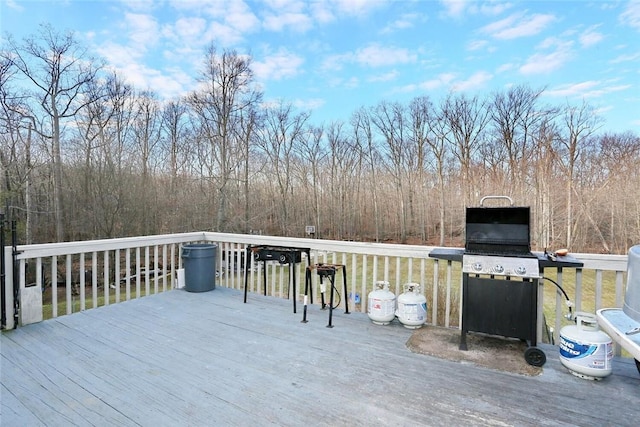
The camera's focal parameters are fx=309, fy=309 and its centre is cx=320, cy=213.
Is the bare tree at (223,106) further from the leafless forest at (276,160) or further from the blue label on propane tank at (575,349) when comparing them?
the blue label on propane tank at (575,349)

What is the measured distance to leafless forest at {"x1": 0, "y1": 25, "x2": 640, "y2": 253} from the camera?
31.9 ft

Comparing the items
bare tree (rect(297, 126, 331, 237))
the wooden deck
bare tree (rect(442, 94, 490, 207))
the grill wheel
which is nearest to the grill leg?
the wooden deck

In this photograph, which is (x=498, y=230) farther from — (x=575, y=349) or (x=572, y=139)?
(x=572, y=139)

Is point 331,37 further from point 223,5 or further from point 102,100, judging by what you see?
point 102,100

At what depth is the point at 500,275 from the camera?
96.0 inches

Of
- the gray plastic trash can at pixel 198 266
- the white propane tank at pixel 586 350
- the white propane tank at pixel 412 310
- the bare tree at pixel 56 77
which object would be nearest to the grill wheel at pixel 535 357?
the white propane tank at pixel 586 350

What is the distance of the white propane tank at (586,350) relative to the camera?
6.77 ft

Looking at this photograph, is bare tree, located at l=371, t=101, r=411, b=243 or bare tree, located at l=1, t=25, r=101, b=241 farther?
bare tree, located at l=371, t=101, r=411, b=243

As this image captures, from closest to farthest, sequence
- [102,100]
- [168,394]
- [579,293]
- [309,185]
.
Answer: [168,394], [579,293], [102,100], [309,185]

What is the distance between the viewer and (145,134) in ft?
41.8

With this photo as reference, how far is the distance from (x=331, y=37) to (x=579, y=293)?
8.39 m

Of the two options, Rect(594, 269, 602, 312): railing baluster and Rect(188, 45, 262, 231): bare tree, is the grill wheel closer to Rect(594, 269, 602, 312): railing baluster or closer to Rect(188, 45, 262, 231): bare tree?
Rect(594, 269, 602, 312): railing baluster

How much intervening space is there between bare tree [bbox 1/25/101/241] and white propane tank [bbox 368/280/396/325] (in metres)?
12.0

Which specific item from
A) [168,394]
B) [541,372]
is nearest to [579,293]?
[541,372]
